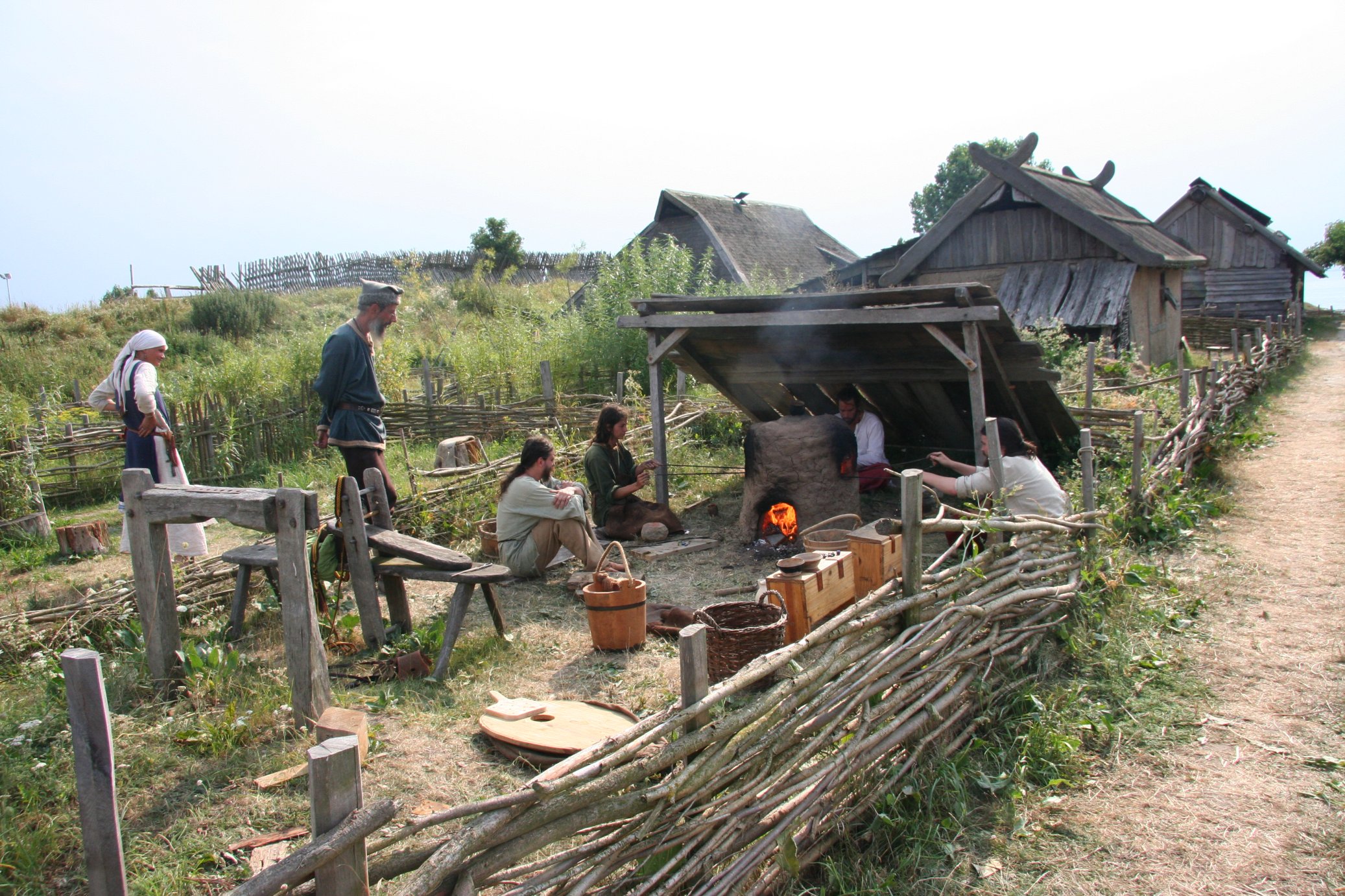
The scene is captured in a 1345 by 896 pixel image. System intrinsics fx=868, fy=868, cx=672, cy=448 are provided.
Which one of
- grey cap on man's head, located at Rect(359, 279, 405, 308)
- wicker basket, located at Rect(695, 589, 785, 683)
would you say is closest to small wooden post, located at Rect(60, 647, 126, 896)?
wicker basket, located at Rect(695, 589, 785, 683)

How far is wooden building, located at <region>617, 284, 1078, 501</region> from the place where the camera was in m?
6.71

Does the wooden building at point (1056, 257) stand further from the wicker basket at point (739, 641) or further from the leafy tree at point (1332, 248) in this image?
the leafy tree at point (1332, 248)

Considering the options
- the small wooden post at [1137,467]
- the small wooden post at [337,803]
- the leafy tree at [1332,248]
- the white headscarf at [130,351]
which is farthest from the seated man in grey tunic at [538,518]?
the leafy tree at [1332,248]

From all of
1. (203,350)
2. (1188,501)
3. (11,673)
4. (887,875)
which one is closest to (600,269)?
(203,350)

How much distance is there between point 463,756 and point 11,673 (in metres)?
3.00

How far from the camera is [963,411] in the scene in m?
9.02

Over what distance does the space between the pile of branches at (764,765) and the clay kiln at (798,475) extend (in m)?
2.77

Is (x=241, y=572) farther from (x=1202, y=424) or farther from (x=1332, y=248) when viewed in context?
(x=1332, y=248)

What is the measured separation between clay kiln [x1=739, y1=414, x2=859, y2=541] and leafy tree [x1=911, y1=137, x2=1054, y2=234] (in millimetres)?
44909

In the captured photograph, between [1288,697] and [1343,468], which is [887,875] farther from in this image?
[1343,468]

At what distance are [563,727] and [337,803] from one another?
1.99m

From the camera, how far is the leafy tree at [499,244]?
1259 inches

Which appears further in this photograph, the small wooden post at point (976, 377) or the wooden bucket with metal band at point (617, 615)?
the small wooden post at point (976, 377)

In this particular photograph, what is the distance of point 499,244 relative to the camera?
1270 inches
